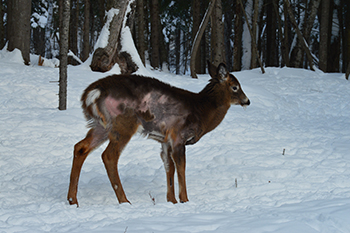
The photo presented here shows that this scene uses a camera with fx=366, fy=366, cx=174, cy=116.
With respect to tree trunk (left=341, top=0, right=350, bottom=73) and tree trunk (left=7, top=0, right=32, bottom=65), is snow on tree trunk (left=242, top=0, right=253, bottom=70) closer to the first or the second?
tree trunk (left=341, top=0, right=350, bottom=73)

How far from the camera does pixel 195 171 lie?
20.9 feet

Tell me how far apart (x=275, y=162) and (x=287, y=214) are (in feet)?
9.71

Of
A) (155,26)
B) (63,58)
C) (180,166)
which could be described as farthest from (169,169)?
(155,26)

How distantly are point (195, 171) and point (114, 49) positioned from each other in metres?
6.91

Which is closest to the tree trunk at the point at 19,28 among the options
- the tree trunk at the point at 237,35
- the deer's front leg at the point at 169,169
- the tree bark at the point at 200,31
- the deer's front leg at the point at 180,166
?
the tree bark at the point at 200,31

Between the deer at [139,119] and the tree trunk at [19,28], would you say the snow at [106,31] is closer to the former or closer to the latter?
the tree trunk at [19,28]

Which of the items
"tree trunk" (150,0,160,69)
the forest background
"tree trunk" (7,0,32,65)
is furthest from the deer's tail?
"tree trunk" (150,0,160,69)

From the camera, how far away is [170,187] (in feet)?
16.0

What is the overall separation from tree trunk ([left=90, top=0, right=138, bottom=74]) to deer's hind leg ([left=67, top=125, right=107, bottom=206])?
294 inches

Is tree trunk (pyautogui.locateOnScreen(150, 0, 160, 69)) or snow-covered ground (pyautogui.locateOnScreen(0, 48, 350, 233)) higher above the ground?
tree trunk (pyautogui.locateOnScreen(150, 0, 160, 69))

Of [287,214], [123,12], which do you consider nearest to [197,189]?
[287,214]

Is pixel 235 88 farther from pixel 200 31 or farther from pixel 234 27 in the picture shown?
pixel 234 27

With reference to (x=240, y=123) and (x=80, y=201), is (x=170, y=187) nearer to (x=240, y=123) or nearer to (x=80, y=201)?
(x=80, y=201)

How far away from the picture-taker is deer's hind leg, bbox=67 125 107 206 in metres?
4.56
